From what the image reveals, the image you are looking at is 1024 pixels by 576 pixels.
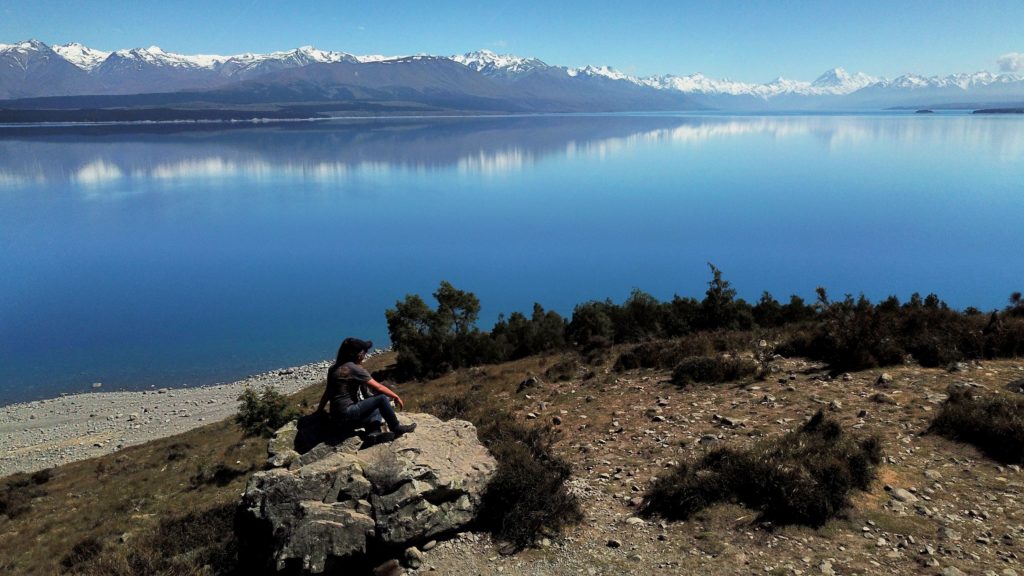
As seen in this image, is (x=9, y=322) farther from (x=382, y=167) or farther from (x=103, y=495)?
(x=382, y=167)

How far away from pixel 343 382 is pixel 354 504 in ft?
6.06

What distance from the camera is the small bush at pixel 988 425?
8.34 m

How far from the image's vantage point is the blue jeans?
8609mm

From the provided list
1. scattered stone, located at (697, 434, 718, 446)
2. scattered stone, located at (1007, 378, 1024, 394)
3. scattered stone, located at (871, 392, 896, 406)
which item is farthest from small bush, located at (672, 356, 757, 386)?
scattered stone, located at (1007, 378, 1024, 394)

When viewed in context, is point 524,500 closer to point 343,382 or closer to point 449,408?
point 343,382

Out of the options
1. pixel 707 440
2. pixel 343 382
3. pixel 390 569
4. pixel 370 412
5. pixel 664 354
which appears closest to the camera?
pixel 390 569

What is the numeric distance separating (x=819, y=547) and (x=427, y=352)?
2517 centimetres

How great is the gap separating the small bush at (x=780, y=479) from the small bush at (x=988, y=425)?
5.36 ft

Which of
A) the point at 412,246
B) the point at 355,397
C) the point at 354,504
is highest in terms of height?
the point at 355,397

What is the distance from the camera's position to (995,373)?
11.3m

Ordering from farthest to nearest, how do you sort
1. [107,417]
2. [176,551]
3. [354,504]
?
1. [107,417]
2. [176,551]
3. [354,504]

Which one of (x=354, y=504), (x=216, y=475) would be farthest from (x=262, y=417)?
(x=354, y=504)

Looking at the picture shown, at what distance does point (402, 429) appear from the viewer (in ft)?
29.2

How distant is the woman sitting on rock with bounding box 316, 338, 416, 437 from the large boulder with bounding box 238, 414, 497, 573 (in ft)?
1.65
